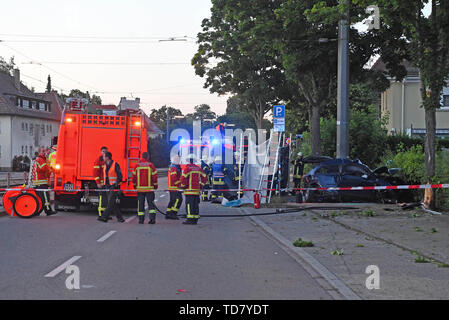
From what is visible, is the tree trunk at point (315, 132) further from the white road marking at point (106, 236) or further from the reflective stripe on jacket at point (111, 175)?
the white road marking at point (106, 236)

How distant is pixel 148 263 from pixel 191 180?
6.07 meters

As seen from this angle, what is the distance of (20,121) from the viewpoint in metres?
67.7

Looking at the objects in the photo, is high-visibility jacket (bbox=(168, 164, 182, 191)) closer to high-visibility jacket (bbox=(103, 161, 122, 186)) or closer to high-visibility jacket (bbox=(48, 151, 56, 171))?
high-visibility jacket (bbox=(103, 161, 122, 186))

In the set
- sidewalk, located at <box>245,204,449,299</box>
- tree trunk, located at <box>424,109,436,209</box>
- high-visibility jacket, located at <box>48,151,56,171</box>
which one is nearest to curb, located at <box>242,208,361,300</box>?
sidewalk, located at <box>245,204,449,299</box>

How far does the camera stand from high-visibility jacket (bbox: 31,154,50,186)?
16656 millimetres

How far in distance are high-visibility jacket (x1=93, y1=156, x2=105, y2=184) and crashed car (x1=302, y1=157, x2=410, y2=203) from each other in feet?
25.4

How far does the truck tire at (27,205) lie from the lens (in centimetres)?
1596

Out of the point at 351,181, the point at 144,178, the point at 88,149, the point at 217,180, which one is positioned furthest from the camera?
the point at 217,180

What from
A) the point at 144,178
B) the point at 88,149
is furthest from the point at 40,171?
the point at 144,178

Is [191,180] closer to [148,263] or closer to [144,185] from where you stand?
[144,185]

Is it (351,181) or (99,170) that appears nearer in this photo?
(99,170)

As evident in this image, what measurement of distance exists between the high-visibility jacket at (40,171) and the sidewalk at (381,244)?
6.07 metres

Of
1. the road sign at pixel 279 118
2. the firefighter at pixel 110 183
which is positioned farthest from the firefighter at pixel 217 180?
the firefighter at pixel 110 183
